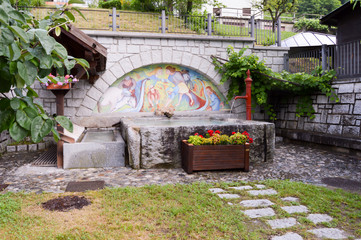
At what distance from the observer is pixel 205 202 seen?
124 inches

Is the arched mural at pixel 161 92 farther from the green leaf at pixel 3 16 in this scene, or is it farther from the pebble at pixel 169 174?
the green leaf at pixel 3 16

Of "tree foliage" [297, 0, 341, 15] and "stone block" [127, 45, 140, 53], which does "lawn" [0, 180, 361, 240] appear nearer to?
"stone block" [127, 45, 140, 53]

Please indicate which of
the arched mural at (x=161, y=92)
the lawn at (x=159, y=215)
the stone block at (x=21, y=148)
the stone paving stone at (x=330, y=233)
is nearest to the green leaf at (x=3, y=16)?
the lawn at (x=159, y=215)

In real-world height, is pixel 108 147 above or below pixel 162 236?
above

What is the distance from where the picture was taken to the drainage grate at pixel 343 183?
3917mm

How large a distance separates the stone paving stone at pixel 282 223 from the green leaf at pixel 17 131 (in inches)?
94.0

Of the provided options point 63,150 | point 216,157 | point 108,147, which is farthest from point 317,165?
point 63,150

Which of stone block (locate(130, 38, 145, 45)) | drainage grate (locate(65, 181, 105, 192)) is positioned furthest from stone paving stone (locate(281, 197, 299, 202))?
stone block (locate(130, 38, 145, 45))

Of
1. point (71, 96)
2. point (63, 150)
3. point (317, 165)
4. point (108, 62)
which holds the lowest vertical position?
point (317, 165)

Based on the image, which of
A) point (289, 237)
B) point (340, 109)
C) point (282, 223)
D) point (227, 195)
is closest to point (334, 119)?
point (340, 109)

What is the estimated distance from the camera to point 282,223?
106 inches

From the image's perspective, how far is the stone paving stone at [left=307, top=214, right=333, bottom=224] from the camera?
9.12 feet

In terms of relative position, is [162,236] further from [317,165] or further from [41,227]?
[317,165]

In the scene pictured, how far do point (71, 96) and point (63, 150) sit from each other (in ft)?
11.5
